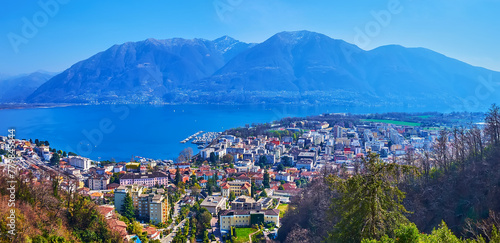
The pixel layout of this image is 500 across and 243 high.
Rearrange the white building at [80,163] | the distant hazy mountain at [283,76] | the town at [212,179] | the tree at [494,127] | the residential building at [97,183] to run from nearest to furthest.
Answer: the tree at [494,127] → the town at [212,179] → the residential building at [97,183] → the white building at [80,163] → the distant hazy mountain at [283,76]

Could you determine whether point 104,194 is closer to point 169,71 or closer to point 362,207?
point 362,207

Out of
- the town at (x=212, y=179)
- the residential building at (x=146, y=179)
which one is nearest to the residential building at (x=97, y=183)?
the town at (x=212, y=179)

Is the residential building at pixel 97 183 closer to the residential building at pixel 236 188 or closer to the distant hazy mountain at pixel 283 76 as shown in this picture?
the residential building at pixel 236 188

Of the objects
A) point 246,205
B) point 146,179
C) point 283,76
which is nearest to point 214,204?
point 246,205

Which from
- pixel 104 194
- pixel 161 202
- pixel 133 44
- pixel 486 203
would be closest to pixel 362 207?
pixel 486 203

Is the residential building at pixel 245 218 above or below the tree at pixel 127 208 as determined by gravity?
below

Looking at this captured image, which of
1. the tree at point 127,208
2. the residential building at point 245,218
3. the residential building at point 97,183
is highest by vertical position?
the residential building at point 97,183

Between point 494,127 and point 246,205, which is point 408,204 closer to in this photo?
point 494,127
